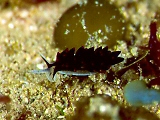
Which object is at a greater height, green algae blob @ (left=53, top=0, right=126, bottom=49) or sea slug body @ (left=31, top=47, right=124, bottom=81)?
green algae blob @ (left=53, top=0, right=126, bottom=49)

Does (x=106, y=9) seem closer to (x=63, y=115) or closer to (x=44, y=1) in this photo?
(x=44, y=1)

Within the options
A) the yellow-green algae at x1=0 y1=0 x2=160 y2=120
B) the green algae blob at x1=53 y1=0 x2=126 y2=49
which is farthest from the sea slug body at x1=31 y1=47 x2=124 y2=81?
the green algae blob at x1=53 y1=0 x2=126 y2=49

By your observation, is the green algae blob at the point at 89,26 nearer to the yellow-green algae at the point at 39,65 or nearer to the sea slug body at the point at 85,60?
the yellow-green algae at the point at 39,65

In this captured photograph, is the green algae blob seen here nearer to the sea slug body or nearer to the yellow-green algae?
the yellow-green algae

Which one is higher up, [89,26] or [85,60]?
[89,26]

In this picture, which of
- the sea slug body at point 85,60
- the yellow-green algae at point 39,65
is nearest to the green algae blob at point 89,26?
the yellow-green algae at point 39,65
